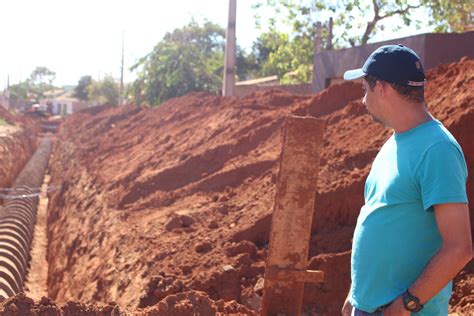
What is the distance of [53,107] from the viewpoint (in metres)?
90.3

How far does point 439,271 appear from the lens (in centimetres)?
254

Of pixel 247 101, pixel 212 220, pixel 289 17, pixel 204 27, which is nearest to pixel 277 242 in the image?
pixel 212 220

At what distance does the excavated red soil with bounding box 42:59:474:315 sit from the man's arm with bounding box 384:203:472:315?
2197mm

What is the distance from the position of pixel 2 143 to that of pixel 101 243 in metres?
10.1

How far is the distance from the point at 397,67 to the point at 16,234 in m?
9.74

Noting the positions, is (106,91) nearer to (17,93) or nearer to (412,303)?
(17,93)

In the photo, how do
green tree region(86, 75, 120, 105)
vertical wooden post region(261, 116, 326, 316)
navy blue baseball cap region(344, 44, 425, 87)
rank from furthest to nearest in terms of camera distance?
green tree region(86, 75, 120, 105) < vertical wooden post region(261, 116, 326, 316) < navy blue baseball cap region(344, 44, 425, 87)

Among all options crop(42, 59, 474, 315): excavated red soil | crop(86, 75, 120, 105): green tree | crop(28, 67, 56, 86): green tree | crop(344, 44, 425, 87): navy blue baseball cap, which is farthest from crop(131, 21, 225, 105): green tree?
crop(28, 67, 56, 86): green tree

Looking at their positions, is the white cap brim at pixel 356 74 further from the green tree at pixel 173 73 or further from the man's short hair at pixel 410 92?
the green tree at pixel 173 73

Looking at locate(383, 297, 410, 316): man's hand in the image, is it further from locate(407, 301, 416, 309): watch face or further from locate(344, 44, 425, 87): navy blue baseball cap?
locate(344, 44, 425, 87): navy blue baseball cap

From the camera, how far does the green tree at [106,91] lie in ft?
220

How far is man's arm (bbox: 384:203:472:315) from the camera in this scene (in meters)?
2.52

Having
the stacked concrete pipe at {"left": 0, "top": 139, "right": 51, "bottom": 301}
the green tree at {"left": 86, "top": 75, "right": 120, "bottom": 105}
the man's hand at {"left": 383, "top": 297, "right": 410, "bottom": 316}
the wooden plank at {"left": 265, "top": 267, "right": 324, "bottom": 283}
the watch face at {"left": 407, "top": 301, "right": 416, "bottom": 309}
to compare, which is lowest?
the stacked concrete pipe at {"left": 0, "top": 139, "right": 51, "bottom": 301}

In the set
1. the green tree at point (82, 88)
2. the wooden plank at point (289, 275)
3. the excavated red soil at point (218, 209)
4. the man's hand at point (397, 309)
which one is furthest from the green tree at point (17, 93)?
the man's hand at point (397, 309)
